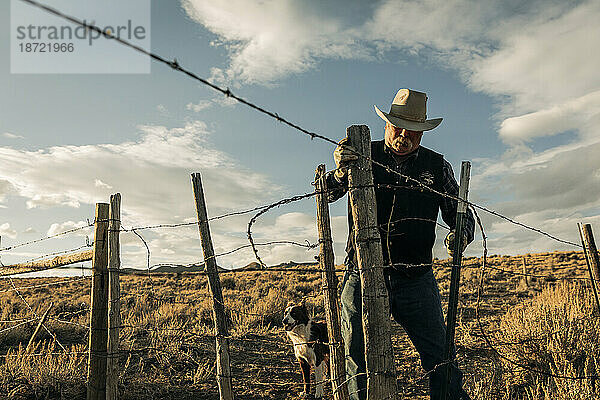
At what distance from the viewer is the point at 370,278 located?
7.89ft

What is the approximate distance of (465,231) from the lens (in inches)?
133

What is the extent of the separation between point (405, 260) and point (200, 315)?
30.2ft

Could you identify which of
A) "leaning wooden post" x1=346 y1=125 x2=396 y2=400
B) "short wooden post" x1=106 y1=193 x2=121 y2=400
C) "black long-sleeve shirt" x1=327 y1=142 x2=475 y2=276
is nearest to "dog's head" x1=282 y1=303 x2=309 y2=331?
"short wooden post" x1=106 y1=193 x2=121 y2=400

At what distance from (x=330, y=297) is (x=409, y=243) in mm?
989

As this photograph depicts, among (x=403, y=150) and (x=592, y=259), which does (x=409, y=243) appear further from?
(x=592, y=259)

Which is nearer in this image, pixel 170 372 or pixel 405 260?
pixel 405 260

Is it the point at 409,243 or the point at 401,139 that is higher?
the point at 401,139

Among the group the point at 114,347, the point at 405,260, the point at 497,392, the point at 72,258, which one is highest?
the point at 72,258

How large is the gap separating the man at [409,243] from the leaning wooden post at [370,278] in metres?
0.80

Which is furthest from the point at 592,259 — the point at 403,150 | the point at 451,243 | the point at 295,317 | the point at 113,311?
the point at 113,311

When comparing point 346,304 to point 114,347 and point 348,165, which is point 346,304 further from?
point 114,347

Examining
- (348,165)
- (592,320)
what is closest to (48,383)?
(348,165)

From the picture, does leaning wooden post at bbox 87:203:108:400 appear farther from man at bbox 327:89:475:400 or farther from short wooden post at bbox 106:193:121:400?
man at bbox 327:89:475:400

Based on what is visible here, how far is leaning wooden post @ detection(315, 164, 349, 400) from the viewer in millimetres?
4031
